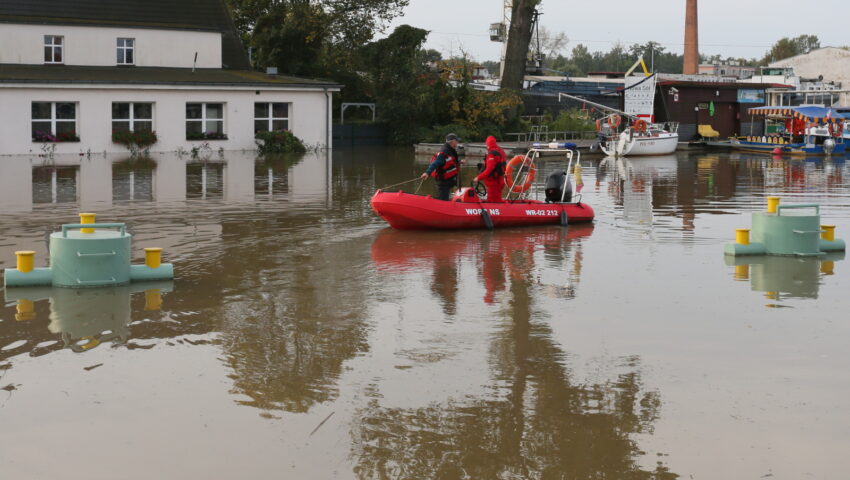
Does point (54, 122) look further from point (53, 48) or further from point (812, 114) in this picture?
point (812, 114)

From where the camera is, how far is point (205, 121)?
4128 cm

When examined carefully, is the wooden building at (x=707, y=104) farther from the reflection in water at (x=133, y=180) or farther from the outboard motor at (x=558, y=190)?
the outboard motor at (x=558, y=190)

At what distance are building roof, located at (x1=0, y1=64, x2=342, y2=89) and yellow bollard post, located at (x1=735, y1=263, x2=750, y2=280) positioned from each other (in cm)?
2918

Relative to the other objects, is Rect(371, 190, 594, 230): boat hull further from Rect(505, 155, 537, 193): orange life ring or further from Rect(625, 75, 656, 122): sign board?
Rect(625, 75, 656, 122): sign board

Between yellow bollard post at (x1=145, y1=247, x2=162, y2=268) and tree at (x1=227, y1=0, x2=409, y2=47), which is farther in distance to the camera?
tree at (x1=227, y1=0, x2=409, y2=47)

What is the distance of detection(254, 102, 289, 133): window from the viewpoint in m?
42.7

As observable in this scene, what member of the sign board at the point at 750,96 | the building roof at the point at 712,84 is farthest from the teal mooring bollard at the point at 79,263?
the sign board at the point at 750,96

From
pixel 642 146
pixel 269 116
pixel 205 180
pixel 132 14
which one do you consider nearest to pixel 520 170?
pixel 205 180

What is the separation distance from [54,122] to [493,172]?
25386mm

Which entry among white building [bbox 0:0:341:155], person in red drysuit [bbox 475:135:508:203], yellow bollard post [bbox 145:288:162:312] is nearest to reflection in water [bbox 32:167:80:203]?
white building [bbox 0:0:341:155]

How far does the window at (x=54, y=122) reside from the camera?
37875mm

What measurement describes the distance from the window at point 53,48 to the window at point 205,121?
5480mm

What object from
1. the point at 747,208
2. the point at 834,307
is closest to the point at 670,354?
the point at 834,307

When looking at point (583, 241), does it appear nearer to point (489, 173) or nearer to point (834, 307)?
point (489, 173)
